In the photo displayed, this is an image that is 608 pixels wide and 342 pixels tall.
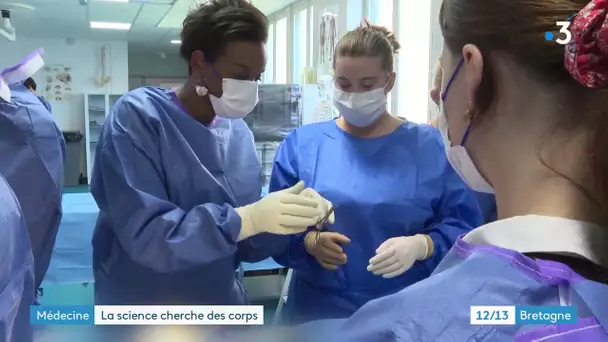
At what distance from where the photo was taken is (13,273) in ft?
1.55

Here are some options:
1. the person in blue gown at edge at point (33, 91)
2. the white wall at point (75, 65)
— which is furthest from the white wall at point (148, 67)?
the person in blue gown at edge at point (33, 91)

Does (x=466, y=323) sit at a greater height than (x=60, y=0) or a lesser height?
lesser

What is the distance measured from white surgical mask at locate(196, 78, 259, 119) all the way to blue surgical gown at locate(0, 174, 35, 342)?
58 cm

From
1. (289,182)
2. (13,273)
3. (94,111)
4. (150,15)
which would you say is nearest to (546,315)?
(13,273)

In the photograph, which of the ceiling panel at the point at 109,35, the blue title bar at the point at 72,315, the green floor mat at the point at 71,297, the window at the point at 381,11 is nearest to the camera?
the blue title bar at the point at 72,315

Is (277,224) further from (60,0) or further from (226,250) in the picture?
(60,0)

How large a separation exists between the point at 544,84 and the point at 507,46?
0.05 meters

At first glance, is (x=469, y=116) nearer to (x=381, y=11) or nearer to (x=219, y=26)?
(x=219, y=26)

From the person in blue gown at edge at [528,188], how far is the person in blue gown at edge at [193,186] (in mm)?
404

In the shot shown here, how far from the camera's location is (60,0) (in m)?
4.47

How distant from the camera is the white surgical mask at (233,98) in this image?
104 cm

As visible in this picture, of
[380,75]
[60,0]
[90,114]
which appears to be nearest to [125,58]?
[90,114]
